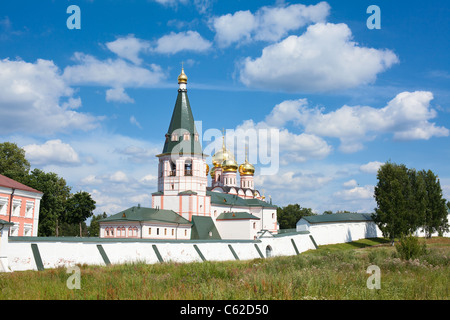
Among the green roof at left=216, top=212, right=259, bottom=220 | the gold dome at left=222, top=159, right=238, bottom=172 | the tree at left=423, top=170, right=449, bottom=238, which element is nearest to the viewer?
the green roof at left=216, top=212, right=259, bottom=220

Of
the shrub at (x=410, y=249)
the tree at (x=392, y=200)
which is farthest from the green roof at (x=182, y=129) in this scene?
the shrub at (x=410, y=249)

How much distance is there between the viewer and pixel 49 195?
4097 cm

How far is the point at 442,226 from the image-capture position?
200 feet

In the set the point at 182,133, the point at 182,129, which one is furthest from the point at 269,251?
the point at 182,129

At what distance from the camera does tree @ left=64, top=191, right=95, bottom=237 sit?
5162cm

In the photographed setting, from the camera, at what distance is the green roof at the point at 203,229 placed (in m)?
45.0

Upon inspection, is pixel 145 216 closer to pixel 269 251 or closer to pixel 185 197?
pixel 185 197

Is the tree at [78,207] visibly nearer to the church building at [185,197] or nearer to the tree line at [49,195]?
the tree line at [49,195]

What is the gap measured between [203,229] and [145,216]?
758 cm

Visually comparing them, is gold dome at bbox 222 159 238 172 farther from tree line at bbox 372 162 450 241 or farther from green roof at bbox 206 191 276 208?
tree line at bbox 372 162 450 241

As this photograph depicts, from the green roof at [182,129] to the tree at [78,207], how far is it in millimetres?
12931

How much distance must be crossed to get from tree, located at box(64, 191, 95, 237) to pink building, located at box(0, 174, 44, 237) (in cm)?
1675

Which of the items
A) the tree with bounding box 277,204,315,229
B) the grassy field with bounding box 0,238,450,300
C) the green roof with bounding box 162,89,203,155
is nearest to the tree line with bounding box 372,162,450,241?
the green roof with bounding box 162,89,203,155
